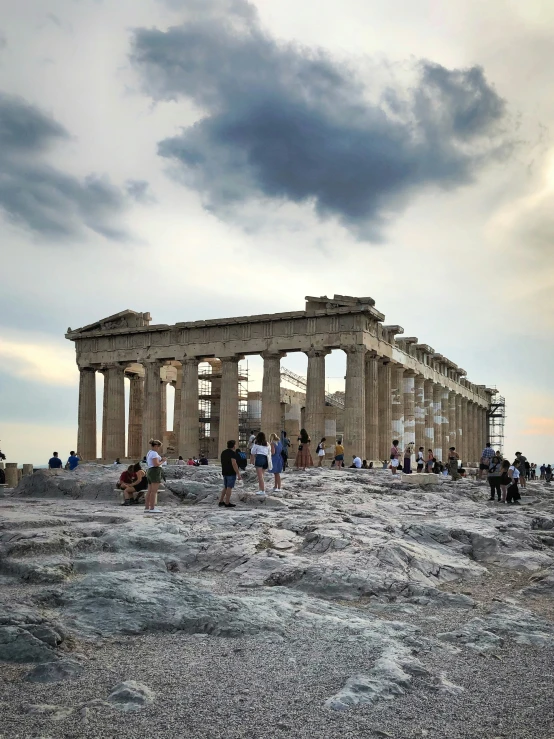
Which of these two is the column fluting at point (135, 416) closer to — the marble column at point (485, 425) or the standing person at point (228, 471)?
the standing person at point (228, 471)

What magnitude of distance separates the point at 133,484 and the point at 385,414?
26281 mm

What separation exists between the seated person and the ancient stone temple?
2104cm

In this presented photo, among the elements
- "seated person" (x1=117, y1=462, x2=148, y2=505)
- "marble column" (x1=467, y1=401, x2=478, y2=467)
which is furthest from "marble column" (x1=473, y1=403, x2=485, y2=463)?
"seated person" (x1=117, y1=462, x2=148, y2=505)

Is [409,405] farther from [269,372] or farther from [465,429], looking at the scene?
[465,429]

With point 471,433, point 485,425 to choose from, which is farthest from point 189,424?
point 485,425

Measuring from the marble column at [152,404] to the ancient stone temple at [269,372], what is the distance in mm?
63

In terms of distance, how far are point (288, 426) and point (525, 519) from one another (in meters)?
36.1

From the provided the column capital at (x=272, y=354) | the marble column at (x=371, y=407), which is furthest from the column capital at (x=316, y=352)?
the marble column at (x=371, y=407)

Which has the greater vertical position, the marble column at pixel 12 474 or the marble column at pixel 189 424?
the marble column at pixel 189 424

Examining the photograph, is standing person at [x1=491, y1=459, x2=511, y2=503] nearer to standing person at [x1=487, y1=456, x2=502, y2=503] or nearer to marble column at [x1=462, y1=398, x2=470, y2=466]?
standing person at [x1=487, y1=456, x2=502, y2=503]

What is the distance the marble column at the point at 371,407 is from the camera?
132 feet

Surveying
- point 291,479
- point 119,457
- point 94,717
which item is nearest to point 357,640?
point 94,717

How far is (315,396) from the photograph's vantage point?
130 ft

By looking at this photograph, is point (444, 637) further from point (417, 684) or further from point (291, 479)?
point (291, 479)
